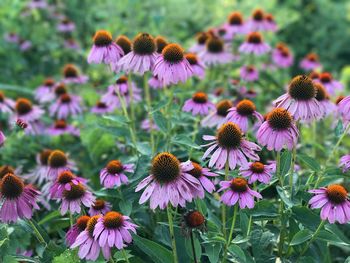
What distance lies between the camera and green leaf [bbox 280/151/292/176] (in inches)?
72.3

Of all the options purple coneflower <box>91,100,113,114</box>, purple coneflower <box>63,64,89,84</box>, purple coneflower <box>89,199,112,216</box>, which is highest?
purple coneflower <box>89,199,112,216</box>

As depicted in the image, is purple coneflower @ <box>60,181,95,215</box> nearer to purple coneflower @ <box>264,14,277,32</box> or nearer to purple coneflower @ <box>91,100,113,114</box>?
purple coneflower @ <box>91,100,113,114</box>

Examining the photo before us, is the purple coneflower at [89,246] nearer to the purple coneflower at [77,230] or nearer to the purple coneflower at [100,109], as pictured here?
the purple coneflower at [77,230]

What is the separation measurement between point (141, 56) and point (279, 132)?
0.63m

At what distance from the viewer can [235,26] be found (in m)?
3.60

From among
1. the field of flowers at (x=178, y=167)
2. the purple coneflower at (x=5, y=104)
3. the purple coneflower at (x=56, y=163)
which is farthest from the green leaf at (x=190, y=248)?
Result: the purple coneflower at (x=5, y=104)

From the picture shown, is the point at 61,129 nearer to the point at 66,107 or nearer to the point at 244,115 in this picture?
the point at 66,107

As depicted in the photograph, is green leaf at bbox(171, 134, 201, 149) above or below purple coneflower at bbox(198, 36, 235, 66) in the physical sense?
above

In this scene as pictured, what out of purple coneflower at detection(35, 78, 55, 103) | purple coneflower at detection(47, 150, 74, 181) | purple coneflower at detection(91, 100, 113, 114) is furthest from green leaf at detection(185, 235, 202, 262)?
purple coneflower at detection(35, 78, 55, 103)

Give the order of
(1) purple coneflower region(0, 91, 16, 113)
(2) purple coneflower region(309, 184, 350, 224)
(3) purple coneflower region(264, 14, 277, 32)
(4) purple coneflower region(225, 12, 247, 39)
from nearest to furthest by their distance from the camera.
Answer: (2) purple coneflower region(309, 184, 350, 224), (1) purple coneflower region(0, 91, 16, 113), (4) purple coneflower region(225, 12, 247, 39), (3) purple coneflower region(264, 14, 277, 32)

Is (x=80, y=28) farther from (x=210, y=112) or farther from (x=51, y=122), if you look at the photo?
(x=210, y=112)

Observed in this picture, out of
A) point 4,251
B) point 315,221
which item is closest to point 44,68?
point 4,251

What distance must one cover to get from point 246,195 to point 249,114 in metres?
0.40

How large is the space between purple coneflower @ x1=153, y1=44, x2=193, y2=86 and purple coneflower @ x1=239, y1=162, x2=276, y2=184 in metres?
0.36
